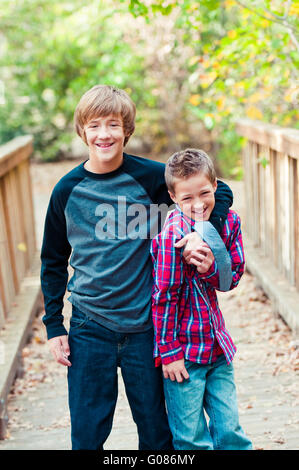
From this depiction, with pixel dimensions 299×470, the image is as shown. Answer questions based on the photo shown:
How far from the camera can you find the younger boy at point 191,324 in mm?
2150

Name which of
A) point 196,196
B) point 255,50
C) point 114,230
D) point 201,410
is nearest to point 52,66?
point 255,50

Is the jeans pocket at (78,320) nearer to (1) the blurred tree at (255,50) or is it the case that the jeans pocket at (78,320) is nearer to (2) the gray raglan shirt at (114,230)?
(2) the gray raglan shirt at (114,230)

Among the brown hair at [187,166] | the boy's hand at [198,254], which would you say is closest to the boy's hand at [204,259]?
the boy's hand at [198,254]

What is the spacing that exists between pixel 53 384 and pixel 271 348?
5.09 ft

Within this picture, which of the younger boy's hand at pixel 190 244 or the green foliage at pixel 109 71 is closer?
the younger boy's hand at pixel 190 244

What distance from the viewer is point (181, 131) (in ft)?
48.0

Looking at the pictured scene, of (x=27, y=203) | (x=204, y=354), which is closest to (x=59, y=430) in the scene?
(x=204, y=354)

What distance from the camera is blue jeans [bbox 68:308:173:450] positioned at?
7.39 feet

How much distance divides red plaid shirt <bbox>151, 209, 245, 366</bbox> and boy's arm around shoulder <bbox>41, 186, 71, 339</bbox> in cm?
40

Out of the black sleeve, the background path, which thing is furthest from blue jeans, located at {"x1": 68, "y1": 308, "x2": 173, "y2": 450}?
the background path

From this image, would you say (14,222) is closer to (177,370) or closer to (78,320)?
(78,320)

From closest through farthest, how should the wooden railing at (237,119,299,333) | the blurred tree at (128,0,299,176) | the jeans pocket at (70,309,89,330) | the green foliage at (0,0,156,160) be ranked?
the jeans pocket at (70,309,89,330) < the blurred tree at (128,0,299,176) < the wooden railing at (237,119,299,333) < the green foliage at (0,0,156,160)

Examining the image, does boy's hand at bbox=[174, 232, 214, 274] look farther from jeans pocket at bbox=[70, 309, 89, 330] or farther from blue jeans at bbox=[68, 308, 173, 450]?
jeans pocket at bbox=[70, 309, 89, 330]

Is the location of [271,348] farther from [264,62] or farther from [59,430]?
[264,62]
